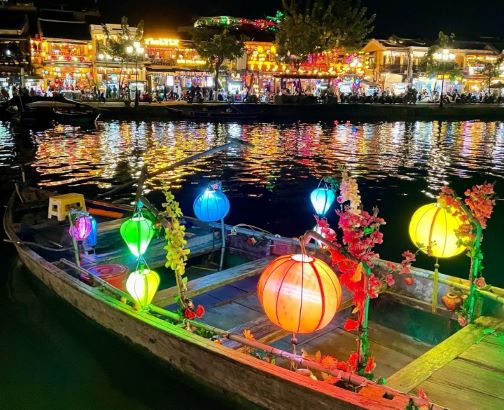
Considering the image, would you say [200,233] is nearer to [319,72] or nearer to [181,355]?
[181,355]

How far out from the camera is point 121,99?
51312 mm

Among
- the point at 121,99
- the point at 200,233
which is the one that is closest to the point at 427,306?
the point at 200,233

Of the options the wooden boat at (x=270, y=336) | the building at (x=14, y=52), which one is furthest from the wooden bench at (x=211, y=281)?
the building at (x=14, y=52)

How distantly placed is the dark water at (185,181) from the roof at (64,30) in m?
14.3

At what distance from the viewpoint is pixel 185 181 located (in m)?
22.8

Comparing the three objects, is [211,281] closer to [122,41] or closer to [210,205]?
[210,205]

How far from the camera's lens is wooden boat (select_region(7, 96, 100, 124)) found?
39719mm

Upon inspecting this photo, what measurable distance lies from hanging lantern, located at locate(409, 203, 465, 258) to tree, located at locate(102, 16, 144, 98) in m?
50.0

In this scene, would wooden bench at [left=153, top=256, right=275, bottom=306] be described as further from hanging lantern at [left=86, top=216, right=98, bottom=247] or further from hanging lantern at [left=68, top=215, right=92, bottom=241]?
hanging lantern at [left=86, top=216, right=98, bottom=247]

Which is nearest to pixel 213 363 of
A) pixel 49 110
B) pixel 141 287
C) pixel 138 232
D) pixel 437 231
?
pixel 141 287

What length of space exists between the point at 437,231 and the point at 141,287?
4341 mm

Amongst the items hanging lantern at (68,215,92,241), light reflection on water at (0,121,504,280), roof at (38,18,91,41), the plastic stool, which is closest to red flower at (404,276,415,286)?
light reflection on water at (0,121,504,280)

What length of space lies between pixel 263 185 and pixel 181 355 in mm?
15733

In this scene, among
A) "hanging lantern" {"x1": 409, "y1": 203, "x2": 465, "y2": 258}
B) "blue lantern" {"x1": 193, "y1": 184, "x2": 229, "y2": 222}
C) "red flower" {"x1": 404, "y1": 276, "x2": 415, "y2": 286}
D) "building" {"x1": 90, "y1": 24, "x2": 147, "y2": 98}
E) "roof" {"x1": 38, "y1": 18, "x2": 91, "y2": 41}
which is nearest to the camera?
"hanging lantern" {"x1": 409, "y1": 203, "x2": 465, "y2": 258}
